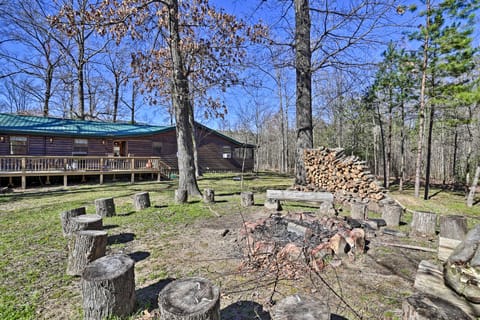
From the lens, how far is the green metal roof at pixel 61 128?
13.0 meters

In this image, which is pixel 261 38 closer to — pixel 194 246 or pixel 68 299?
pixel 194 246

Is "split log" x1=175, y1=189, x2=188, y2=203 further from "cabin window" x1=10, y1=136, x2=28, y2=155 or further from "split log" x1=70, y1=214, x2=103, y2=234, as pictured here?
"cabin window" x1=10, y1=136, x2=28, y2=155

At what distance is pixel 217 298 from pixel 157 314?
3.25ft

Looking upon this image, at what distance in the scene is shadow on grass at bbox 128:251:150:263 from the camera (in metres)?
3.80

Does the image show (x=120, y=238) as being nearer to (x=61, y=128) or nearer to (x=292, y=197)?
(x=292, y=197)

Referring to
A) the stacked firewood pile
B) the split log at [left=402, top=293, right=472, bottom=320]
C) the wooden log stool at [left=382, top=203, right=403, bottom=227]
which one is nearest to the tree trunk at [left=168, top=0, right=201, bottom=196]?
the stacked firewood pile

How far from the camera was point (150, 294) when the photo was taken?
2791mm

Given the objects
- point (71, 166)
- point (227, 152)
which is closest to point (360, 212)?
point (71, 166)

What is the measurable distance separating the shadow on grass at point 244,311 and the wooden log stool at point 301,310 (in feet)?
2.66

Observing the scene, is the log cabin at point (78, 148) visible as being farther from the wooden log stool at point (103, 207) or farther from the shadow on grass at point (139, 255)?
the shadow on grass at point (139, 255)

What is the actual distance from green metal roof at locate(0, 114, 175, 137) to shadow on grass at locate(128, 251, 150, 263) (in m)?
13.6

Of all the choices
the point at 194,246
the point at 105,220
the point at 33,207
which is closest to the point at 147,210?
the point at 105,220

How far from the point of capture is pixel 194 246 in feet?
13.9

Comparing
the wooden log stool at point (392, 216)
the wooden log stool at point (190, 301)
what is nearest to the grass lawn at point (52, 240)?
the wooden log stool at point (190, 301)
